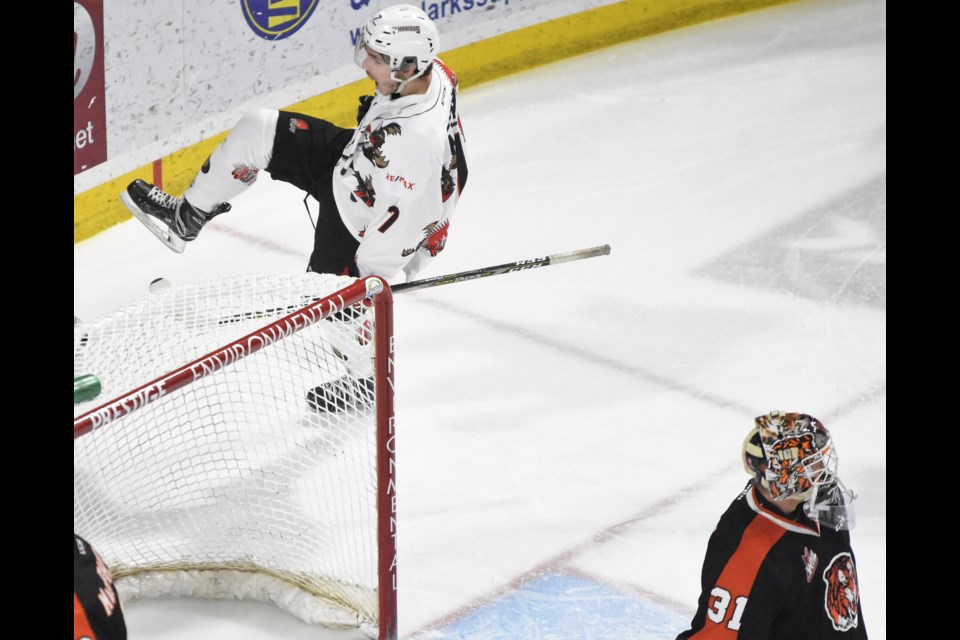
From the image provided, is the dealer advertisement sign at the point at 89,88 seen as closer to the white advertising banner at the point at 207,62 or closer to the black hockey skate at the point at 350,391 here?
the white advertising banner at the point at 207,62

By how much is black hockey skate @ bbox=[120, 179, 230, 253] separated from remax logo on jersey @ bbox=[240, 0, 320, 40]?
2.10 feet

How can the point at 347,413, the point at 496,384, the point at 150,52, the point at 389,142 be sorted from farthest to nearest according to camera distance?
the point at 150,52 → the point at 496,384 → the point at 389,142 → the point at 347,413

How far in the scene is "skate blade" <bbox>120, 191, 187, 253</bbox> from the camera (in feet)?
13.8

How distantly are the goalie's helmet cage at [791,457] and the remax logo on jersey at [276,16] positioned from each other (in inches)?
107

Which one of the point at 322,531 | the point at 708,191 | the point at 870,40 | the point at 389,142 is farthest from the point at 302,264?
the point at 870,40

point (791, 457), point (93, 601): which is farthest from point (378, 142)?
point (93, 601)

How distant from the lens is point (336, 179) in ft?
12.1

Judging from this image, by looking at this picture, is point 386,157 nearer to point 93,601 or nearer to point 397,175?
point 397,175

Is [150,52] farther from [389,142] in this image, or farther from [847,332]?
[847,332]

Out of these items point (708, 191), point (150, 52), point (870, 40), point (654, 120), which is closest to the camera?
point (150, 52)

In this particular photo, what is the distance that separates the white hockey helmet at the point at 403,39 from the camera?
3.52 metres

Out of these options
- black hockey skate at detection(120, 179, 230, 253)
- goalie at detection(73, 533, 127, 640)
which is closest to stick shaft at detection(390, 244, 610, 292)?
black hockey skate at detection(120, 179, 230, 253)

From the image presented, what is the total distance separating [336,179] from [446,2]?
153 centimetres

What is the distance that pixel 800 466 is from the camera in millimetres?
2178
